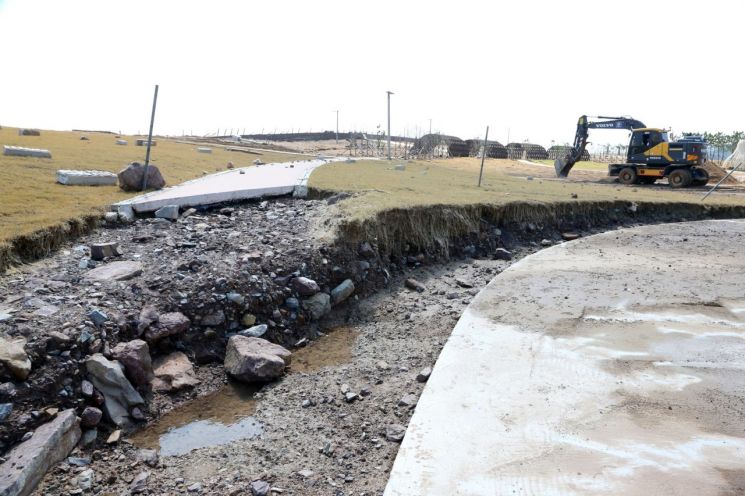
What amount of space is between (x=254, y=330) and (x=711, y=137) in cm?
5881

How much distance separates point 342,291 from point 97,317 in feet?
9.26

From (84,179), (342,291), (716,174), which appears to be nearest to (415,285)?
(342,291)

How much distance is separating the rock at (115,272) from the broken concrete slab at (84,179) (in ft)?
12.5

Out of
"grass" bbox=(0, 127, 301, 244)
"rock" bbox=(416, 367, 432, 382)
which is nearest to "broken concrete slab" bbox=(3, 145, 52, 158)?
"grass" bbox=(0, 127, 301, 244)

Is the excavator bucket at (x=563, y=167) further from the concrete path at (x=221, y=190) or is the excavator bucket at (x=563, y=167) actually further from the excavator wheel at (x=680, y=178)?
the concrete path at (x=221, y=190)

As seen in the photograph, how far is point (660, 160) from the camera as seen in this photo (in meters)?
21.8

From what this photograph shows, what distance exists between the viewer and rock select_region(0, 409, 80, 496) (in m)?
3.27

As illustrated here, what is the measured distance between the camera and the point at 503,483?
3.24 m

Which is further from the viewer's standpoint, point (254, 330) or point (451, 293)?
point (451, 293)

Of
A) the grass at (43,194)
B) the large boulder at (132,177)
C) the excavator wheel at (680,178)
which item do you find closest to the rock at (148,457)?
the grass at (43,194)

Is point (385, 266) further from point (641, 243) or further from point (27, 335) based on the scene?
point (641, 243)

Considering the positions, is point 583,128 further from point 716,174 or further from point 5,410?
point 5,410

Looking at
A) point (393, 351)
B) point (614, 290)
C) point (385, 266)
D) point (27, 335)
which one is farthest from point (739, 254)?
point (27, 335)

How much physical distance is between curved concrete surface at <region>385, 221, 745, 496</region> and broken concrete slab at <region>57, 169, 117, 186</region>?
20.7 ft
